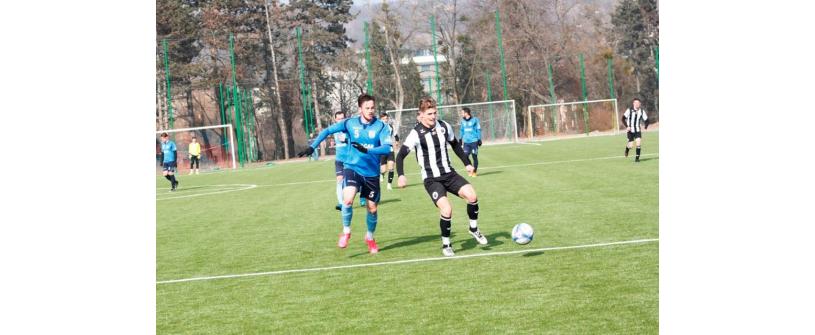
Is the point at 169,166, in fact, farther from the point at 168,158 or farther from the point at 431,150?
the point at 431,150

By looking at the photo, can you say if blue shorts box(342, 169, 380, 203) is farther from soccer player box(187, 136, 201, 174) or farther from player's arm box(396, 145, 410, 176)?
soccer player box(187, 136, 201, 174)

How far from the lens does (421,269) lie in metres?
10.0

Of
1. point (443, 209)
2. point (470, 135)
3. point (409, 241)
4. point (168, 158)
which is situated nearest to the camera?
point (443, 209)

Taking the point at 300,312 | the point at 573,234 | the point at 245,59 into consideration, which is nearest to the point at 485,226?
the point at 573,234

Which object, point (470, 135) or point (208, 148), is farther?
point (208, 148)

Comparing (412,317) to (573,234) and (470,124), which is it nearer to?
(573,234)

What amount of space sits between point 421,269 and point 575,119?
48304 mm

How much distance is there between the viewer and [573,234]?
38.9 feet

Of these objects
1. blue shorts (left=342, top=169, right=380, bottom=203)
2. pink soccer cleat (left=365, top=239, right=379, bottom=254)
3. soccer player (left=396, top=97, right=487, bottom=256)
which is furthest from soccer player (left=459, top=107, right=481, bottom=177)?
soccer player (left=396, top=97, right=487, bottom=256)

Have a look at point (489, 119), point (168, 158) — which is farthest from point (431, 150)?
point (489, 119)

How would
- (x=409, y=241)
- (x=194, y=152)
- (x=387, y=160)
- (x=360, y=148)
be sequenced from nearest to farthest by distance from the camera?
(x=360, y=148), (x=409, y=241), (x=387, y=160), (x=194, y=152)

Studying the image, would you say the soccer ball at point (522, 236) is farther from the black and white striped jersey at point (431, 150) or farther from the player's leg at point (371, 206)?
the player's leg at point (371, 206)

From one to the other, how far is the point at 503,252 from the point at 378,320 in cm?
351

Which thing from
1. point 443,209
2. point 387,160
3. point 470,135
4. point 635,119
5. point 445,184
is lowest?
point 443,209
